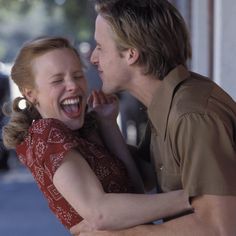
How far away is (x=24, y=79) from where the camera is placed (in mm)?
2635

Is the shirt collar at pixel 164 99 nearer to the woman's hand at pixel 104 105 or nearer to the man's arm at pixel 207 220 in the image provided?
the man's arm at pixel 207 220

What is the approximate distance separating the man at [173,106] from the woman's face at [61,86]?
112 millimetres

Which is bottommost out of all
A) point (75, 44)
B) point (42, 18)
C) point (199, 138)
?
point (42, 18)

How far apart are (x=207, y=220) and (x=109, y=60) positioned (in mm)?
690

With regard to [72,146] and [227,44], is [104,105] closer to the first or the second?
[72,146]

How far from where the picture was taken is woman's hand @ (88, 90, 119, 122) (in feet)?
9.18

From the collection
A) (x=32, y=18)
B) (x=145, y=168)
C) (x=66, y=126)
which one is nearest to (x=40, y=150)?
(x=66, y=126)

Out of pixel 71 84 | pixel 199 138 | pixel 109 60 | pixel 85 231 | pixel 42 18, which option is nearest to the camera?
pixel 199 138

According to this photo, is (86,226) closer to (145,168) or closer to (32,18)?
(145,168)

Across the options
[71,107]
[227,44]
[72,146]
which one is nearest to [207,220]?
[72,146]

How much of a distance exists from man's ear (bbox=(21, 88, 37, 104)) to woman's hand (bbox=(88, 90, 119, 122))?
28cm

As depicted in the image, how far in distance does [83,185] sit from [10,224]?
4194 millimetres

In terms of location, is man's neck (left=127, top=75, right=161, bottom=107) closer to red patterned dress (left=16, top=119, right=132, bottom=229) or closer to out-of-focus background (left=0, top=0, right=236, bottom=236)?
red patterned dress (left=16, top=119, right=132, bottom=229)

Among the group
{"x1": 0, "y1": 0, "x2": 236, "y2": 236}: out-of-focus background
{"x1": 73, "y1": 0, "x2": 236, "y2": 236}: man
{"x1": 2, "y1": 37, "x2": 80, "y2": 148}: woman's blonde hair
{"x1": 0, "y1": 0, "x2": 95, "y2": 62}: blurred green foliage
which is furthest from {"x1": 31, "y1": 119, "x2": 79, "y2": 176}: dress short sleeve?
{"x1": 0, "y1": 0, "x2": 95, "y2": 62}: blurred green foliage
